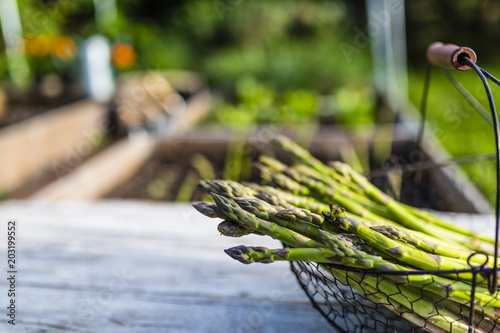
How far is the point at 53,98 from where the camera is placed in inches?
187

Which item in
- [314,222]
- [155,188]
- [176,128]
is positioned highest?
[314,222]

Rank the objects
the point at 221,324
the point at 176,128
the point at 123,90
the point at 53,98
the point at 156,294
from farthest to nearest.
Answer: the point at 53,98 < the point at 123,90 < the point at 176,128 < the point at 156,294 < the point at 221,324

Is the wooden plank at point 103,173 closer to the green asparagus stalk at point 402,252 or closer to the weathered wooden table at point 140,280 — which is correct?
the weathered wooden table at point 140,280

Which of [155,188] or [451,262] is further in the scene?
[155,188]

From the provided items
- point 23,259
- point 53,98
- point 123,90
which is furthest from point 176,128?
point 23,259

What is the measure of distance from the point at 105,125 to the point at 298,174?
325 cm

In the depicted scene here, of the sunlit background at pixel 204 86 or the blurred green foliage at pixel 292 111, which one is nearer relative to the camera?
the sunlit background at pixel 204 86

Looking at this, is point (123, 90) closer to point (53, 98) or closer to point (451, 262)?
point (53, 98)

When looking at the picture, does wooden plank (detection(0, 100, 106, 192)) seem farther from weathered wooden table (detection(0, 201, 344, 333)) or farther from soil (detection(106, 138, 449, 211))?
weathered wooden table (detection(0, 201, 344, 333))

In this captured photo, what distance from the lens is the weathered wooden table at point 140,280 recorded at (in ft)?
2.96

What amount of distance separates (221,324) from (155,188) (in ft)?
6.61

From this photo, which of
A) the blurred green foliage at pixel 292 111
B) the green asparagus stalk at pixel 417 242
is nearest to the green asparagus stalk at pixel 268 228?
the green asparagus stalk at pixel 417 242

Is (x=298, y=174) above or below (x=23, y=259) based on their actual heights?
above

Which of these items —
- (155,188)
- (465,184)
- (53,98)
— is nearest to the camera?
(465,184)
